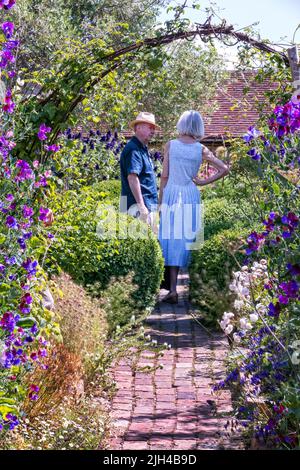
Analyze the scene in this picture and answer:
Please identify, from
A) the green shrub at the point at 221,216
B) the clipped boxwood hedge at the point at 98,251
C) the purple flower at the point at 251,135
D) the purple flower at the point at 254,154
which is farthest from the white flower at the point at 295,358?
the green shrub at the point at 221,216

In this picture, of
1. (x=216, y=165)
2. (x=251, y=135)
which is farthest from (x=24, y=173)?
(x=216, y=165)

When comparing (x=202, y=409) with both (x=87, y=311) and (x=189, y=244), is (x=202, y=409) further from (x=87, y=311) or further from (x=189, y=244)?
(x=189, y=244)

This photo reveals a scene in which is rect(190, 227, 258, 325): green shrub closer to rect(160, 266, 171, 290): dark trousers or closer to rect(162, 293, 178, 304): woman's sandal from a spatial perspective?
rect(162, 293, 178, 304): woman's sandal

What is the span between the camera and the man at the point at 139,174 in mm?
7941

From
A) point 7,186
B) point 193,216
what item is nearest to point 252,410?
point 7,186

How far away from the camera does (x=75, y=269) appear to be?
7.00 metres

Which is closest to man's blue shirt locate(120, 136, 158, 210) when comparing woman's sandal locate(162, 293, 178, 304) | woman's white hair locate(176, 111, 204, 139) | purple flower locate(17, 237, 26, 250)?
woman's white hair locate(176, 111, 204, 139)

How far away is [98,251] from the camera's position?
7.15 meters

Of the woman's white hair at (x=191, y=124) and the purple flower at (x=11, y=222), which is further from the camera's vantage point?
the woman's white hair at (x=191, y=124)

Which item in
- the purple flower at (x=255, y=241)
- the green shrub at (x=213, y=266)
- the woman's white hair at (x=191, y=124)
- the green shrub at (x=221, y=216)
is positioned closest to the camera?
the purple flower at (x=255, y=241)

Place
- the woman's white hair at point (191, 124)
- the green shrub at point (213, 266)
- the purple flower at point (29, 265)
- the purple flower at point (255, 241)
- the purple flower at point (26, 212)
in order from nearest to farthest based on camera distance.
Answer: the purple flower at point (255, 241) < the purple flower at point (29, 265) < the purple flower at point (26, 212) < the green shrub at point (213, 266) < the woman's white hair at point (191, 124)

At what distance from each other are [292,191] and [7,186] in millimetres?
1438

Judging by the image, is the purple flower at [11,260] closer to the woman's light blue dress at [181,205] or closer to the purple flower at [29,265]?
the purple flower at [29,265]

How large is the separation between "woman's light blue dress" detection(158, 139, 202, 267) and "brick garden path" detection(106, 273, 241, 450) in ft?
3.70
